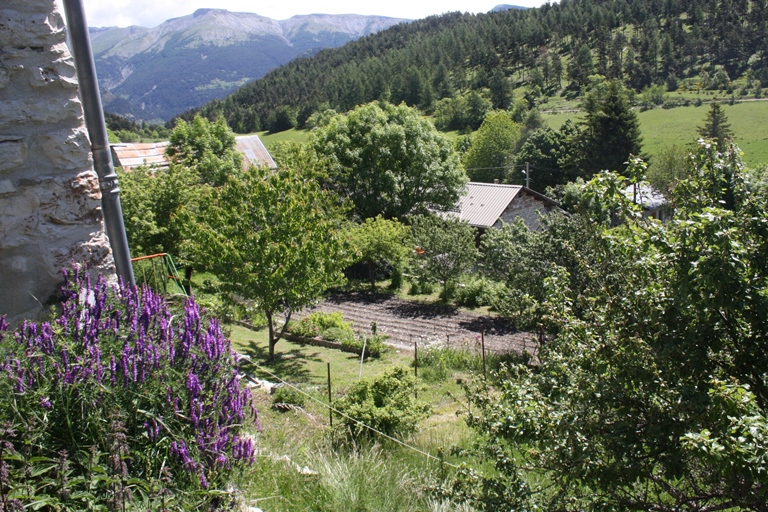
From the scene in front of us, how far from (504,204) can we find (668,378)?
34.8 metres

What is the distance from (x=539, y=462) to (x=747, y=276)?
208cm

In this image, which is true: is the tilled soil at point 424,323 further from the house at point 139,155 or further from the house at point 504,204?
the house at point 504,204

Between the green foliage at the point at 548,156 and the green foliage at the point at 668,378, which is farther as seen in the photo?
the green foliage at the point at 548,156

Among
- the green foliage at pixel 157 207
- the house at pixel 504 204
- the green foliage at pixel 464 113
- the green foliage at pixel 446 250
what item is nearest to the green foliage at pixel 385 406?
the green foliage at pixel 157 207

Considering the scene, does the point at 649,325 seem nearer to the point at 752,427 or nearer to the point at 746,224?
the point at 746,224

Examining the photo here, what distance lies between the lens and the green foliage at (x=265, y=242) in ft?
46.6

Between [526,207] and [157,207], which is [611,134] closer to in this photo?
[526,207]

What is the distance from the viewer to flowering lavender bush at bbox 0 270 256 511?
123 inches

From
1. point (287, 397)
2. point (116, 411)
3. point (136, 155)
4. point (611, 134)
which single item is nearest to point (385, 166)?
point (136, 155)

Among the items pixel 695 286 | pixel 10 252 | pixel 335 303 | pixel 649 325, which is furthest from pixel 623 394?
pixel 335 303

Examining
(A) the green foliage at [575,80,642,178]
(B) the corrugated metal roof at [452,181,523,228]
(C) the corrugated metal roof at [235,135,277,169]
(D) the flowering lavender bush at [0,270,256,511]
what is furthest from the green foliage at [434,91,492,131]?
(D) the flowering lavender bush at [0,270,256,511]

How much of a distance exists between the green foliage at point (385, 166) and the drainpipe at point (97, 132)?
27513mm

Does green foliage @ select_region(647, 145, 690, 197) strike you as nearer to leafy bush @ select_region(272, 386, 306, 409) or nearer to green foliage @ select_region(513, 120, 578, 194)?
green foliage @ select_region(513, 120, 578, 194)

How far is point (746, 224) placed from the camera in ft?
13.5
